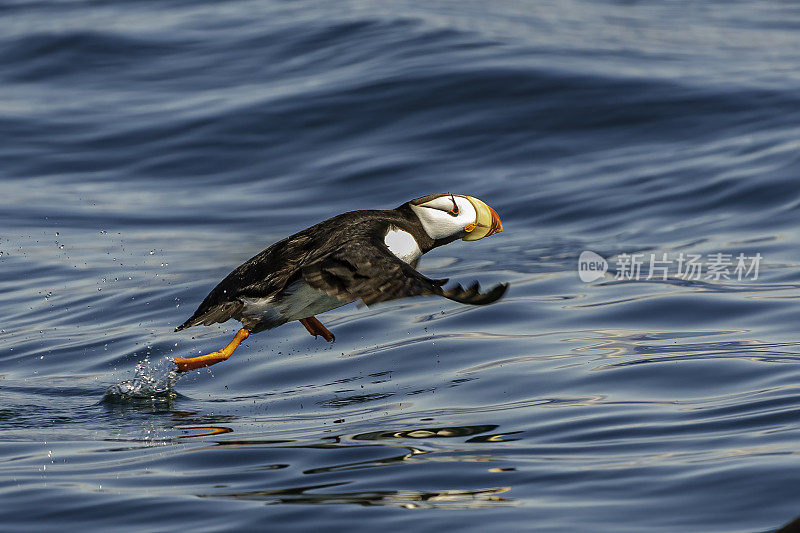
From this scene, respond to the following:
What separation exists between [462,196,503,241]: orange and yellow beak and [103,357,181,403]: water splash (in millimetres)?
2215

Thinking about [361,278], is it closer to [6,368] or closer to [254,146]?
[6,368]

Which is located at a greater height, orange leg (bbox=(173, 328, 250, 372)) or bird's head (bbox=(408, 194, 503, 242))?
bird's head (bbox=(408, 194, 503, 242))

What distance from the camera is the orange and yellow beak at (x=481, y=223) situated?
7.74 m

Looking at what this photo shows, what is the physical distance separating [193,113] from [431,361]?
1000 centimetres

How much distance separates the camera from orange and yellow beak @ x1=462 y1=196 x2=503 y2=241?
774cm

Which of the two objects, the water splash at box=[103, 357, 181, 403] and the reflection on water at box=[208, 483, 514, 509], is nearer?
the reflection on water at box=[208, 483, 514, 509]

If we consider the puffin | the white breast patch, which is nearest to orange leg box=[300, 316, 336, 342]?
the puffin

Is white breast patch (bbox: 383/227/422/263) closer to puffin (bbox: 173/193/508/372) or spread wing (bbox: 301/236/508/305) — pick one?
puffin (bbox: 173/193/508/372)

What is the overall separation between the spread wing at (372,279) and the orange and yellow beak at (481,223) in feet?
3.91

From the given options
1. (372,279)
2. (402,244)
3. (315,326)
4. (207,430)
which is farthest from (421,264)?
(372,279)

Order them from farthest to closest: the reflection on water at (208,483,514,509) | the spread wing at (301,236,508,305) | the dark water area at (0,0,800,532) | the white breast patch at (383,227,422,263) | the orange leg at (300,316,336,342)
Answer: the orange leg at (300,316,336,342), the white breast patch at (383,227,422,263), the spread wing at (301,236,508,305), the dark water area at (0,0,800,532), the reflection on water at (208,483,514,509)

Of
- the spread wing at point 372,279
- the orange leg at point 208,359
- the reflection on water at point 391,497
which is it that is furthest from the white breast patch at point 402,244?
the reflection on water at point 391,497

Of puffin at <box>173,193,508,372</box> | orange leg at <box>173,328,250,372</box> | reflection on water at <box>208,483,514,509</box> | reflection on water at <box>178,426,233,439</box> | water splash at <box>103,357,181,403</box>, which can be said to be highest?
puffin at <box>173,193,508,372</box>

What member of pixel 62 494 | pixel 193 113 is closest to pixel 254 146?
pixel 193 113
